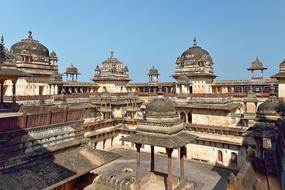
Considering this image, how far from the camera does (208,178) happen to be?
24375mm

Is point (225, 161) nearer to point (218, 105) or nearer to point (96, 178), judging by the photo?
point (218, 105)

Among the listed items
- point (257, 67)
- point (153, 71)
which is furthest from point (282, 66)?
point (153, 71)

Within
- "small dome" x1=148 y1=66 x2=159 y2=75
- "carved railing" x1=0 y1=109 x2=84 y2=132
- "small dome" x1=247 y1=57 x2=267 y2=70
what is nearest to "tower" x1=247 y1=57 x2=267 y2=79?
"small dome" x1=247 y1=57 x2=267 y2=70

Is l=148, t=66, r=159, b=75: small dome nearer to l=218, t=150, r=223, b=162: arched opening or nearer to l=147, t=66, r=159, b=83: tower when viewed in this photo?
l=147, t=66, r=159, b=83: tower

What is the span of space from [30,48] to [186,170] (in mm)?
31447

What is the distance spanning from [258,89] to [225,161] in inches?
950

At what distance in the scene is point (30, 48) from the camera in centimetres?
3975

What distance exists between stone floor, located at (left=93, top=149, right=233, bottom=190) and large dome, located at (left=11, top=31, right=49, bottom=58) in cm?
2337

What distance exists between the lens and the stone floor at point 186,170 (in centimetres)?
2334

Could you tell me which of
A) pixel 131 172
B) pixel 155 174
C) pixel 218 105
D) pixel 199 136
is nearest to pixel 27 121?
pixel 155 174

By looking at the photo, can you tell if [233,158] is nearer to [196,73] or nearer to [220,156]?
[220,156]

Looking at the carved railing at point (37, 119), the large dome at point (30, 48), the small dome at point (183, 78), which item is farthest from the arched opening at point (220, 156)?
the large dome at point (30, 48)

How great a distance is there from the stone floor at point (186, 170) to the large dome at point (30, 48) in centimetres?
2337

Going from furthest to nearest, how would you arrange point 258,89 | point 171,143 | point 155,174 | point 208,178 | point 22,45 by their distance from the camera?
point 258,89 → point 22,45 → point 208,178 → point 155,174 → point 171,143
